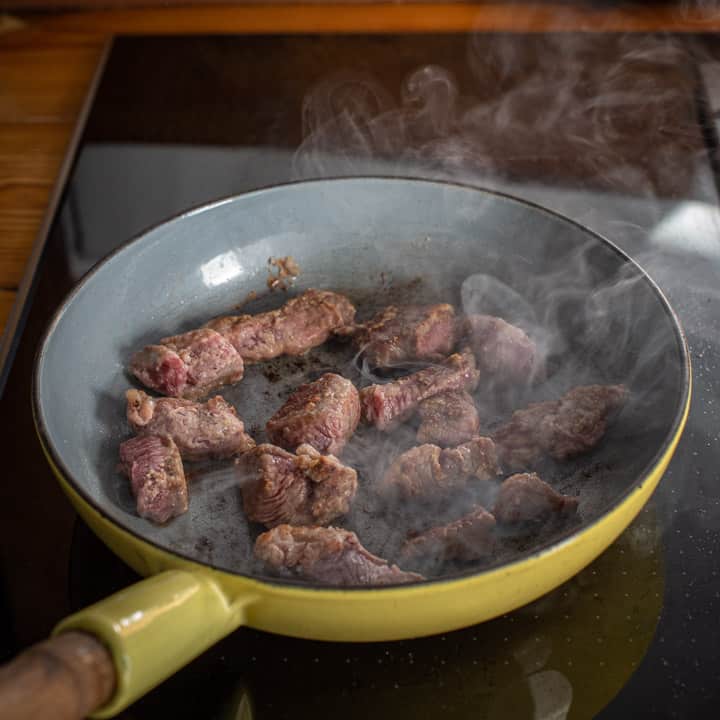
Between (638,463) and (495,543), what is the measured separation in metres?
→ 0.24

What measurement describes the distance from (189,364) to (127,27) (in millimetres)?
1724

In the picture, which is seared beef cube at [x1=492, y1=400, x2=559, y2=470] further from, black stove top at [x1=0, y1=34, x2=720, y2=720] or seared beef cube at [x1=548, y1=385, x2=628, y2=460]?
black stove top at [x1=0, y1=34, x2=720, y2=720]

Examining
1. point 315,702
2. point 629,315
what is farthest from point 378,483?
point 629,315

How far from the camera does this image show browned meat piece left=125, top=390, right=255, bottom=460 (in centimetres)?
143

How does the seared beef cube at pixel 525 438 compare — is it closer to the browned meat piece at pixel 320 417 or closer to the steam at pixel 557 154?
the steam at pixel 557 154

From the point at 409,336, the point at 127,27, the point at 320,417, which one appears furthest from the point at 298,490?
the point at 127,27

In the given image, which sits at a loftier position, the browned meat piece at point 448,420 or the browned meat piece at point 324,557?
the browned meat piece at point 324,557

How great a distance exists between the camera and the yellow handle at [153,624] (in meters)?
0.92

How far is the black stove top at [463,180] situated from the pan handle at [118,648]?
0.22 metres

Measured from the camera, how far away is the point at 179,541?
131cm

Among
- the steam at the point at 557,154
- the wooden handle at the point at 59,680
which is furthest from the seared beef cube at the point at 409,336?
the wooden handle at the point at 59,680

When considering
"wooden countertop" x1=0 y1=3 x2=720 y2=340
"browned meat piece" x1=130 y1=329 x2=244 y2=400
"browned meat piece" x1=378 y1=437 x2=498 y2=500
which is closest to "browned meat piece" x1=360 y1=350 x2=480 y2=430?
"browned meat piece" x1=378 y1=437 x2=498 y2=500

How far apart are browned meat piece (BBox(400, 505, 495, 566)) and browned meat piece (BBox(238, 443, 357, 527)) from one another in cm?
13

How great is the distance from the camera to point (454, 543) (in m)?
1.24
